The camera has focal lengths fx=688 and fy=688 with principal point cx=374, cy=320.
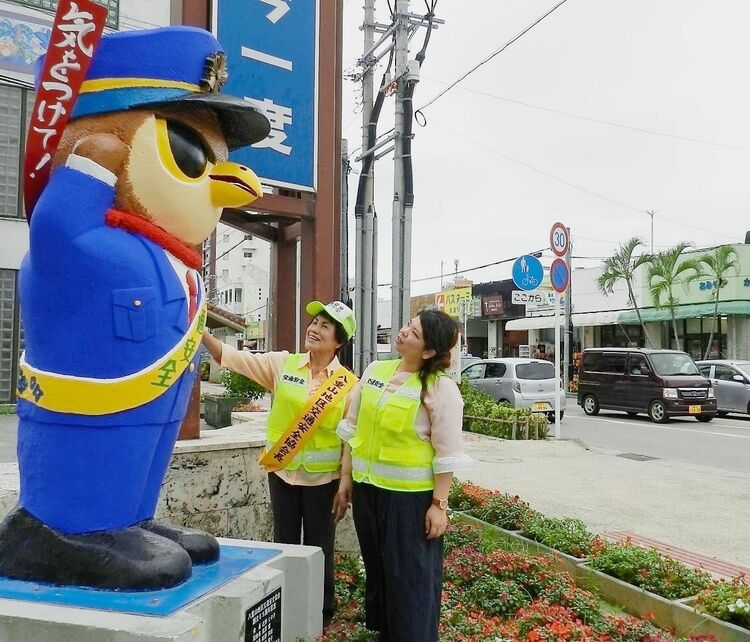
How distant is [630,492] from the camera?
7008 mm

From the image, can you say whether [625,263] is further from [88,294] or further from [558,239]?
[88,294]

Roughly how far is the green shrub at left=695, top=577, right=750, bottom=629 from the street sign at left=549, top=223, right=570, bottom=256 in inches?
285

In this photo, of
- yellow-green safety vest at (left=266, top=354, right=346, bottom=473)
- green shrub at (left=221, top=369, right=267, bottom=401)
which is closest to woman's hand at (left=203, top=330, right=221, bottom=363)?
yellow-green safety vest at (left=266, top=354, right=346, bottom=473)

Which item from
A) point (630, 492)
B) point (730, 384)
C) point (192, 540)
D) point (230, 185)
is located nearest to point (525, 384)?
point (730, 384)

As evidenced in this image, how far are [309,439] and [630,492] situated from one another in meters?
5.01

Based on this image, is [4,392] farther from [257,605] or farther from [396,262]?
[257,605]

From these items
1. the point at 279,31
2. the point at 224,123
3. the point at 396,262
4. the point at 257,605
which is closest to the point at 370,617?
the point at 257,605

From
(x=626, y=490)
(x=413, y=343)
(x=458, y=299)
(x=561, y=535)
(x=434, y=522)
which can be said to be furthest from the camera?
(x=458, y=299)

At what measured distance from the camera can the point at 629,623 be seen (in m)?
3.24

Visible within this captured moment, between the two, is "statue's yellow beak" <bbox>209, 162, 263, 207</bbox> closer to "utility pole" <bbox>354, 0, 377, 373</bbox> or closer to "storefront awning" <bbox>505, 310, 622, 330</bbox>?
"utility pole" <bbox>354, 0, 377, 373</bbox>

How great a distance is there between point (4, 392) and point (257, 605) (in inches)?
448

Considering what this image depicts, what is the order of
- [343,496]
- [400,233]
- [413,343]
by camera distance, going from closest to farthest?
[413,343], [343,496], [400,233]

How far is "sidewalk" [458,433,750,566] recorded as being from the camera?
5.48 meters

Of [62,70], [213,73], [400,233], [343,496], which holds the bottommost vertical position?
[343,496]
